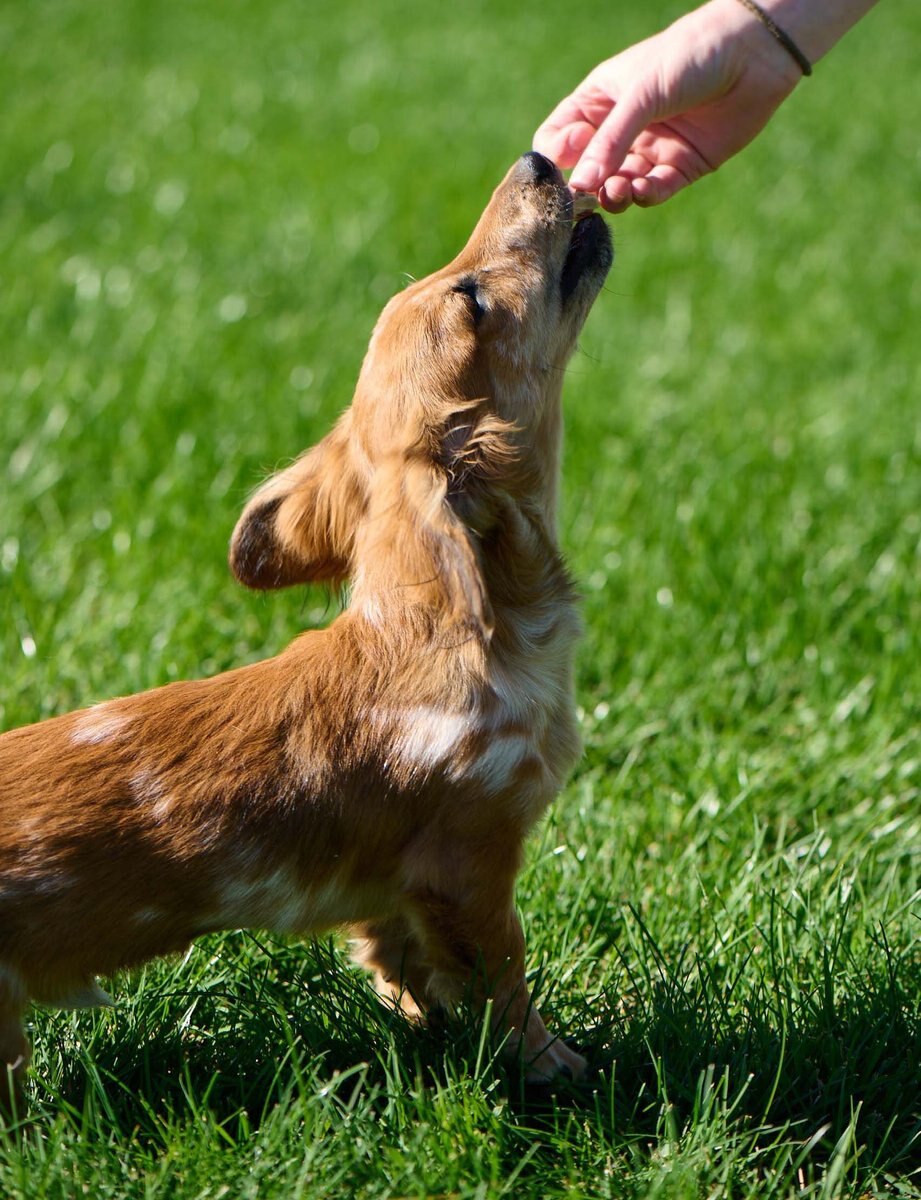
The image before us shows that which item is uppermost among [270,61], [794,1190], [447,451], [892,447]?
[270,61]

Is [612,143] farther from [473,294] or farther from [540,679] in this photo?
[540,679]

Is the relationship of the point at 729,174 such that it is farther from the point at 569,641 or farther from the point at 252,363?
the point at 569,641

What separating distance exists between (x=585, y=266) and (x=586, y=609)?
1.33 meters

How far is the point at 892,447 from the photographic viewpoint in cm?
519

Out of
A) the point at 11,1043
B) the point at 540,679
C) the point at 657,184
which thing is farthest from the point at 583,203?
the point at 11,1043

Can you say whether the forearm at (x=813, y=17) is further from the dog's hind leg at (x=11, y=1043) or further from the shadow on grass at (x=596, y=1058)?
the dog's hind leg at (x=11, y=1043)

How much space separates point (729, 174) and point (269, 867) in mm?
7258

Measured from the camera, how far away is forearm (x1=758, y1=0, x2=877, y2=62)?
349cm

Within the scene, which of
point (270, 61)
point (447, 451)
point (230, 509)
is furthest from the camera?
point (270, 61)

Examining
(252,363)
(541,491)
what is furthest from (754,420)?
(541,491)

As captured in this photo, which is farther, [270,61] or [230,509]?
[270,61]

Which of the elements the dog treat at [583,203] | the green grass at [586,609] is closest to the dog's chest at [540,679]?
the green grass at [586,609]

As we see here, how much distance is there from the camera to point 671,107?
346 centimetres

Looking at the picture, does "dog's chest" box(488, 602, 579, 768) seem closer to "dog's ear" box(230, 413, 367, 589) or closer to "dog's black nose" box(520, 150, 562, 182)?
"dog's ear" box(230, 413, 367, 589)
